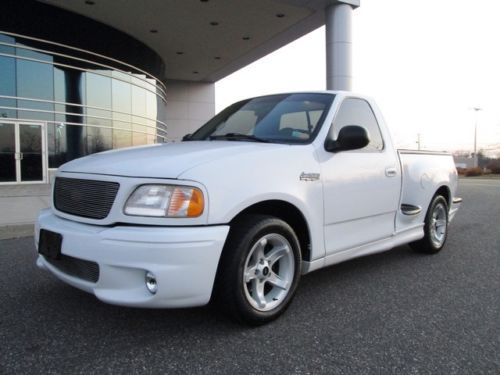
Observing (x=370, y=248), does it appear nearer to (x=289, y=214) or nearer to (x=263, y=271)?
(x=289, y=214)

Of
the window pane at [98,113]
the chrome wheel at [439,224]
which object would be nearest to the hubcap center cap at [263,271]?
the chrome wheel at [439,224]

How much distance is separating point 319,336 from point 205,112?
2787 centimetres

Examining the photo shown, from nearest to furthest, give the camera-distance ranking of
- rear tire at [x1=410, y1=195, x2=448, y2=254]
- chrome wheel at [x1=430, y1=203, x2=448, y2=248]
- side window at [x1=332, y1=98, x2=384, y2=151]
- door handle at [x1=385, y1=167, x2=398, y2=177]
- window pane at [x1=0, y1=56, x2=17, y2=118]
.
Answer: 1. side window at [x1=332, y1=98, x2=384, y2=151]
2. door handle at [x1=385, y1=167, x2=398, y2=177]
3. rear tire at [x1=410, y1=195, x2=448, y2=254]
4. chrome wheel at [x1=430, y1=203, x2=448, y2=248]
5. window pane at [x1=0, y1=56, x2=17, y2=118]

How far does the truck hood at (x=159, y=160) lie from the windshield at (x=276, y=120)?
32 cm

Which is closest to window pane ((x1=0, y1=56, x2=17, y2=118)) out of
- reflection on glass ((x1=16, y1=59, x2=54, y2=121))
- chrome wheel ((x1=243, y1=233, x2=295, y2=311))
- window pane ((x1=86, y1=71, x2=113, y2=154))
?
reflection on glass ((x1=16, y1=59, x2=54, y2=121))

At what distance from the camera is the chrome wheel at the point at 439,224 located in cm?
507

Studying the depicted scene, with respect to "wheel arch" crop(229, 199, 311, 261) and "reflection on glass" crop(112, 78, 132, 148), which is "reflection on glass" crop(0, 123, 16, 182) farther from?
"wheel arch" crop(229, 199, 311, 261)

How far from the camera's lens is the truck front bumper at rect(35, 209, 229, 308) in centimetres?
242

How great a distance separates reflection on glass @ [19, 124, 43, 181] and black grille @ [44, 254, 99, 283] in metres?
14.4

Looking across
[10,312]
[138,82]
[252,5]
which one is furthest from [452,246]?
[138,82]

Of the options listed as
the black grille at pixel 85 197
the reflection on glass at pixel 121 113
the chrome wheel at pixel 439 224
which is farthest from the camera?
the reflection on glass at pixel 121 113

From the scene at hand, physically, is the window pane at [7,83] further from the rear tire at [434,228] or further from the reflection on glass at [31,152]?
the rear tire at [434,228]

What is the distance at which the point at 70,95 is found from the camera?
16.6m

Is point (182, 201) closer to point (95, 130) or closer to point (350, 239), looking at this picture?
point (350, 239)
